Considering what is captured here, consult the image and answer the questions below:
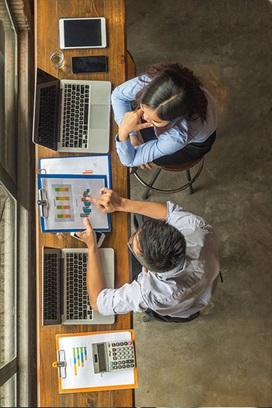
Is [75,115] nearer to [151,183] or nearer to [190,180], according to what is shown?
[151,183]

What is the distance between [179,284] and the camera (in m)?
2.03

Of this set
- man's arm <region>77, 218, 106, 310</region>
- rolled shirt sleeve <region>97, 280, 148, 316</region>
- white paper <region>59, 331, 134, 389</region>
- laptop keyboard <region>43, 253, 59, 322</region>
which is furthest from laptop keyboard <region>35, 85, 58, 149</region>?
white paper <region>59, 331, 134, 389</region>

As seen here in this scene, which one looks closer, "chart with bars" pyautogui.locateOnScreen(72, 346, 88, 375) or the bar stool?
"chart with bars" pyautogui.locateOnScreen(72, 346, 88, 375)

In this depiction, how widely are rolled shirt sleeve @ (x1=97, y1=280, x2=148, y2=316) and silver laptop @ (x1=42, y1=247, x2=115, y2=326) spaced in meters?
0.09

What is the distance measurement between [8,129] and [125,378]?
1.49m

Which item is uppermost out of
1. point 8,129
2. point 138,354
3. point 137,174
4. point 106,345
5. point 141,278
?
point 8,129

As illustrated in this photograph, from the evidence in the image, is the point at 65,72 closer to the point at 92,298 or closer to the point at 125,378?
the point at 92,298

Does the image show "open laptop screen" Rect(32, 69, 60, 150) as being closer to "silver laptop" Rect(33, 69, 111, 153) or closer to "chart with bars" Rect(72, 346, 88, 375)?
"silver laptop" Rect(33, 69, 111, 153)

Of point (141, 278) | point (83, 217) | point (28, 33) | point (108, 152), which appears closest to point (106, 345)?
point (141, 278)

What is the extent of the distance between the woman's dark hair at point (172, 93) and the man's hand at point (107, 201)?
0.44 meters

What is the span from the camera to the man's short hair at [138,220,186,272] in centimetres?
186

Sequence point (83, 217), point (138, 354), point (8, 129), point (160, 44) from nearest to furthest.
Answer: point (83, 217) < point (8, 129) < point (138, 354) < point (160, 44)

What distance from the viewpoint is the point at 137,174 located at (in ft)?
10.3

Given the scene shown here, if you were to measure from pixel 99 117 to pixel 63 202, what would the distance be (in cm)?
46
